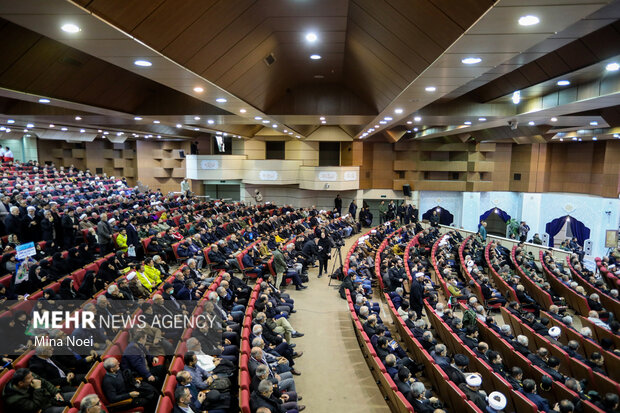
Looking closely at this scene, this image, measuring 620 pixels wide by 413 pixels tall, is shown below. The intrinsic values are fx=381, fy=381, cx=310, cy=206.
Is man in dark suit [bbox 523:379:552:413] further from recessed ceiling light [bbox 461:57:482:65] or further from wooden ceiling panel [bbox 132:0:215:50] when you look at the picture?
wooden ceiling panel [bbox 132:0:215:50]

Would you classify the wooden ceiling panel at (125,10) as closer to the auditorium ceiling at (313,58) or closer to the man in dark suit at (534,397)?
the auditorium ceiling at (313,58)

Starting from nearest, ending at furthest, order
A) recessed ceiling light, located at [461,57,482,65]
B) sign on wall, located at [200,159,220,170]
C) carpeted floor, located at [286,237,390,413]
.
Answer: recessed ceiling light, located at [461,57,482,65] < carpeted floor, located at [286,237,390,413] < sign on wall, located at [200,159,220,170]

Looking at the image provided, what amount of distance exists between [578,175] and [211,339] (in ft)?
67.6

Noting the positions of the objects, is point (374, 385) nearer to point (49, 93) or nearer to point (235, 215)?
point (49, 93)

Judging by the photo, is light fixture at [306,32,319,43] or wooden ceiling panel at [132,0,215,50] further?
light fixture at [306,32,319,43]

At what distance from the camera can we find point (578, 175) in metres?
19.2

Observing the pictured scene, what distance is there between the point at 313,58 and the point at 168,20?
3.94m

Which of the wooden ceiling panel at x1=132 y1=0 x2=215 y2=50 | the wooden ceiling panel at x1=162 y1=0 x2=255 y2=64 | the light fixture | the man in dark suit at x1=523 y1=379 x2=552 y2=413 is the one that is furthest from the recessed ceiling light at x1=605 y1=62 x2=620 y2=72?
the wooden ceiling panel at x1=132 y1=0 x2=215 y2=50

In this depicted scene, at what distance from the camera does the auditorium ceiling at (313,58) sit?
314 cm

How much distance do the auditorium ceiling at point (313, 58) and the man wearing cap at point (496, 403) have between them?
3763mm

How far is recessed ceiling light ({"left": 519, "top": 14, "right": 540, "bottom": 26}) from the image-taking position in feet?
9.49

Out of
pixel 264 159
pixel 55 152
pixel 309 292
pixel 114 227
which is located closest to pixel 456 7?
pixel 309 292

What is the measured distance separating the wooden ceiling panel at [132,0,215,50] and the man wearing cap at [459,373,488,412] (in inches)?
193

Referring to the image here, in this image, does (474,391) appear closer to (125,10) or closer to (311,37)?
(125,10)
